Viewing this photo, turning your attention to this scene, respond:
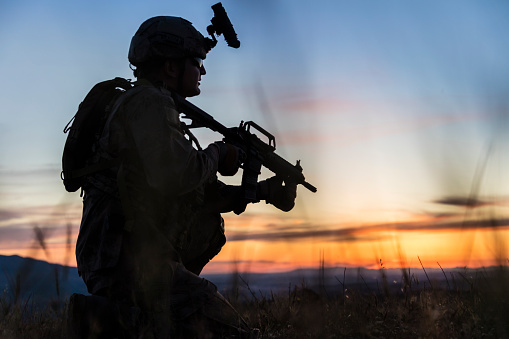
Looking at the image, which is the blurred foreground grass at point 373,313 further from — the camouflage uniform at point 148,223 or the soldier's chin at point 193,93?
the soldier's chin at point 193,93

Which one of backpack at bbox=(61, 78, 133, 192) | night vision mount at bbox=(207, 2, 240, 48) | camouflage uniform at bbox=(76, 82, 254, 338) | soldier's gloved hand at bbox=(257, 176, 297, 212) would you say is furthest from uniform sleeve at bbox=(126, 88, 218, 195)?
soldier's gloved hand at bbox=(257, 176, 297, 212)

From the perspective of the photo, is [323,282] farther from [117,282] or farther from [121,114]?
[121,114]

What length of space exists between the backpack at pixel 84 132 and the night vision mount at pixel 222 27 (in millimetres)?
1489

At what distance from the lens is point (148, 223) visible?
4172 mm

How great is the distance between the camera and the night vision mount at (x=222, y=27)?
552cm

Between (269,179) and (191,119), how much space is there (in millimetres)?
1535

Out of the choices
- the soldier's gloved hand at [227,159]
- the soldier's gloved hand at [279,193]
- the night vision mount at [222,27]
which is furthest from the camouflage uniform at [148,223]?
the soldier's gloved hand at [279,193]

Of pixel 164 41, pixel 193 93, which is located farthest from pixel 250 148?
pixel 164 41

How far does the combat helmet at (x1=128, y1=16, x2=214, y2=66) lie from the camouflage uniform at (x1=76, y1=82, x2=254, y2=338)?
65 centimetres

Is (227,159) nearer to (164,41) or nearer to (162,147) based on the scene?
(162,147)

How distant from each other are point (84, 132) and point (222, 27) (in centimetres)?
198

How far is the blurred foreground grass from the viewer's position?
167 inches

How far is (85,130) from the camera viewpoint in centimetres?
441

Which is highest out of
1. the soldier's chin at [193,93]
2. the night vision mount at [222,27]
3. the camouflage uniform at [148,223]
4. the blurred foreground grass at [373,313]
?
the night vision mount at [222,27]
